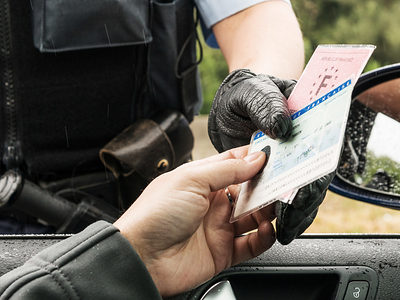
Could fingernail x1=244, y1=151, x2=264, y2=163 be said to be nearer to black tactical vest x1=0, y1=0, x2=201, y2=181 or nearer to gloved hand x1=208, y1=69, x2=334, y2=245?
gloved hand x1=208, y1=69, x2=334, y2=245

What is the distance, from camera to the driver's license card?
101cm

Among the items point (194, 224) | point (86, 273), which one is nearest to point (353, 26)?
point (194, 224)

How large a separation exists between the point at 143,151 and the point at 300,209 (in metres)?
0.95

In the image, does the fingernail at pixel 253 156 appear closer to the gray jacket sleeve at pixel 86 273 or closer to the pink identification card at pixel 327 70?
the pink identification card at pixel 327 70

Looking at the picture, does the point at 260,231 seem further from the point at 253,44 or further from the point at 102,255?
the point at 253,44

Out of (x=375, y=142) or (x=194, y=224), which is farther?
(x=375, y=142)

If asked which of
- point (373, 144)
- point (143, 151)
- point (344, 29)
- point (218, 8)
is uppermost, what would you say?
point (218, 8)

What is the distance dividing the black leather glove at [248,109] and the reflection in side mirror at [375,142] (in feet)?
0.85

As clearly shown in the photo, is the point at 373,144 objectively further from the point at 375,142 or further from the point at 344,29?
the point at 344,29

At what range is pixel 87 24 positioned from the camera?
1821 mm

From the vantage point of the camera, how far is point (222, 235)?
132 centimetres

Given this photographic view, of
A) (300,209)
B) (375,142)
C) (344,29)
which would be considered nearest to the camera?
(300,209)

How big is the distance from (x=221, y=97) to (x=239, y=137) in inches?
3.7

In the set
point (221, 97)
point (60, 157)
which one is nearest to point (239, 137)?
point (221, 97)
